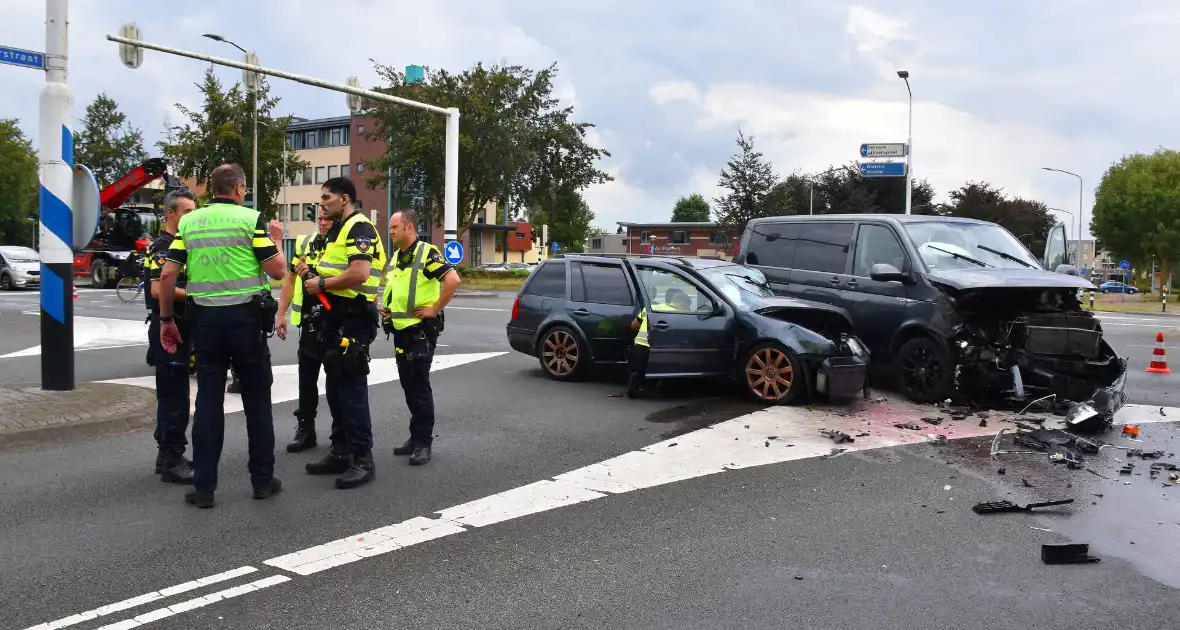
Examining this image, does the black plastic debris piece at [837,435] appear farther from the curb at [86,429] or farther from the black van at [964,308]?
the curb at [86,429]

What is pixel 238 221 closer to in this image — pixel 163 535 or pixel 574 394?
pixel 163 535

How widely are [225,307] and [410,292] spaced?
1.43 metres

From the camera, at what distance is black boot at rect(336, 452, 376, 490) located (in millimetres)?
5824

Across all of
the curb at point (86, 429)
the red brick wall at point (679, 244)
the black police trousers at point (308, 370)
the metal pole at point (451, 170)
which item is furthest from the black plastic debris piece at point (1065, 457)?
the red brick wall at point (679, 244)

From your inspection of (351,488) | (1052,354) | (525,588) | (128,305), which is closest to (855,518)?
(525,588)

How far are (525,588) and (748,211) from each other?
3987cm

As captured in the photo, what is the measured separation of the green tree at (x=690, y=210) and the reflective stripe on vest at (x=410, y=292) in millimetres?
124180

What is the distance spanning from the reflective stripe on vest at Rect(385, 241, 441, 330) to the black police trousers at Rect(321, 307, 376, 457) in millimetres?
384

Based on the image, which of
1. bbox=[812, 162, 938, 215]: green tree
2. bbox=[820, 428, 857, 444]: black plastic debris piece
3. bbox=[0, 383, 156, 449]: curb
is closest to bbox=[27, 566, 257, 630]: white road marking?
bbox=[0, 383, 156, 449]: curb

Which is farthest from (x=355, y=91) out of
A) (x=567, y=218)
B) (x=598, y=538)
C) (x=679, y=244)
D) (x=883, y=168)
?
(x=679, y=244)

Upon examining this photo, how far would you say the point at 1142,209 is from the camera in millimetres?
→ 61938

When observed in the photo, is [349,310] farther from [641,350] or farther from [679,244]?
[679,244]

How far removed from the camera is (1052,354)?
8.67 meters

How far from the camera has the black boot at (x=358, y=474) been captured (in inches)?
229
